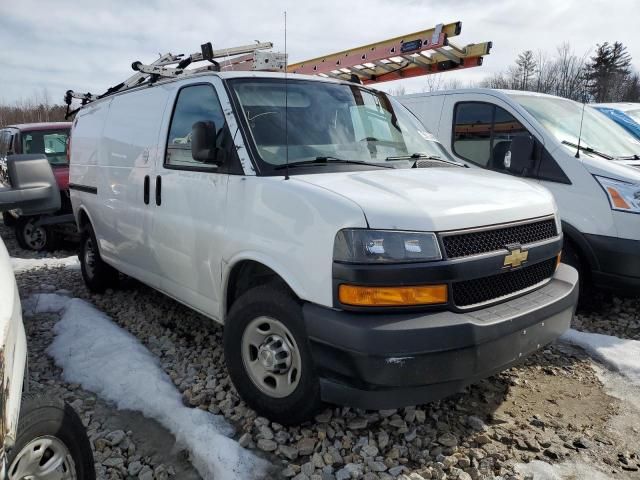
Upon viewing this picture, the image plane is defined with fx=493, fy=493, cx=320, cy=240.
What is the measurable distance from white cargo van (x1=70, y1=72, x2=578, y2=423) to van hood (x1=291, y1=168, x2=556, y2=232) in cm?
1

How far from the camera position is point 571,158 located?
449cm


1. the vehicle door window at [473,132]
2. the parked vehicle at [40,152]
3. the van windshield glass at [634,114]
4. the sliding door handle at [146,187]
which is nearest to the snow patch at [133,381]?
the sliding door handle at [146,187]

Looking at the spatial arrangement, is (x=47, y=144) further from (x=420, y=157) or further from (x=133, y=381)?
(x=420, y=157)

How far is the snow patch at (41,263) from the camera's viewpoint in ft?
21.4

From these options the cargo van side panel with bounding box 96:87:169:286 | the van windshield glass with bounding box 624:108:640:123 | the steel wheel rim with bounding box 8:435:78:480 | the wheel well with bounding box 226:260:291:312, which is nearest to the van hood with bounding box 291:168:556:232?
the wheel well with bounding box 226:260:291:312

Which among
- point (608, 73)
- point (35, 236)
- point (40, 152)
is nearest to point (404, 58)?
point (35, 236)

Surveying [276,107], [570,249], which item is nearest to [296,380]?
[276,107]

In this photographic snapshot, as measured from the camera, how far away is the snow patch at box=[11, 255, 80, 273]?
6.54m

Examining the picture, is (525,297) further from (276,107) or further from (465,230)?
(276,107)

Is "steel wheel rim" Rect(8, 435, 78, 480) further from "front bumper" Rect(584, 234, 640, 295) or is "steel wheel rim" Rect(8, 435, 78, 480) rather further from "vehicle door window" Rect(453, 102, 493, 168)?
"vehicle door window" Rect(453, 102, 493, 168)

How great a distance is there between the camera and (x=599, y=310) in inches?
187

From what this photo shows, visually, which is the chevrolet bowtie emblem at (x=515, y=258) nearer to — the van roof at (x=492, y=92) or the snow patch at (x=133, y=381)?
the snow patch at (x=133, y=381)

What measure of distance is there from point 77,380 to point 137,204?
145cm

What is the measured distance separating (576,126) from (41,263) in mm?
6889
